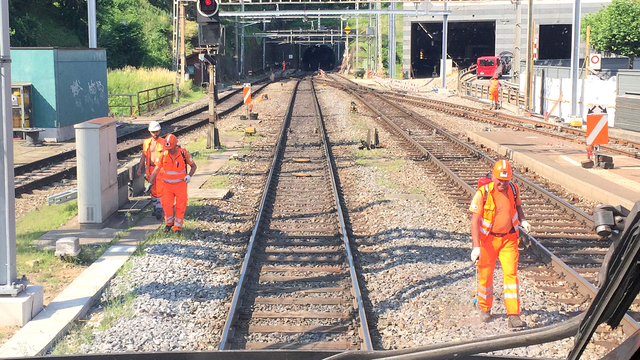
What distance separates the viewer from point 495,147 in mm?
21391

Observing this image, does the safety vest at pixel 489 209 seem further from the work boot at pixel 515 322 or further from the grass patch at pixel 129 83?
the grass patch at pixel 129 83

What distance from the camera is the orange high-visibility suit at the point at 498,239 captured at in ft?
24.1

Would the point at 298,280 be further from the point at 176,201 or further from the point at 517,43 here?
the point at 517,43

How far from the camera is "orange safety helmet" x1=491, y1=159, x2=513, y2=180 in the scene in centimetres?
718

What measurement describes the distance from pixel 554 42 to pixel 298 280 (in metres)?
73.8

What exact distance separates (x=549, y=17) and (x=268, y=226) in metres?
63.8

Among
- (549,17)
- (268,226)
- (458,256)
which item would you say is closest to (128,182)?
(268,226)

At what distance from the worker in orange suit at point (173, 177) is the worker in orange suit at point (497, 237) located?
16.1ft

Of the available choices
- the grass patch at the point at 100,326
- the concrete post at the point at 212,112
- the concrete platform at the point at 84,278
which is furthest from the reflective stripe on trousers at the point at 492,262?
the concrete post at the point at 212,112

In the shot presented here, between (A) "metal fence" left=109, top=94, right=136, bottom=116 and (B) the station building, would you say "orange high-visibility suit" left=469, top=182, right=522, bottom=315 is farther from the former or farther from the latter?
(B) the station building

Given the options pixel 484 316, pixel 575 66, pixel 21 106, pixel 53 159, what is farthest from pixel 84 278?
pixel 575 66

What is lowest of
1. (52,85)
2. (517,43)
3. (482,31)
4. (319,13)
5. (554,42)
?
(52,85)

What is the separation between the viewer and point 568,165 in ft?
57.6

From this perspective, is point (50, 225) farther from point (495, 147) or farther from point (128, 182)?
point (495, 147)
